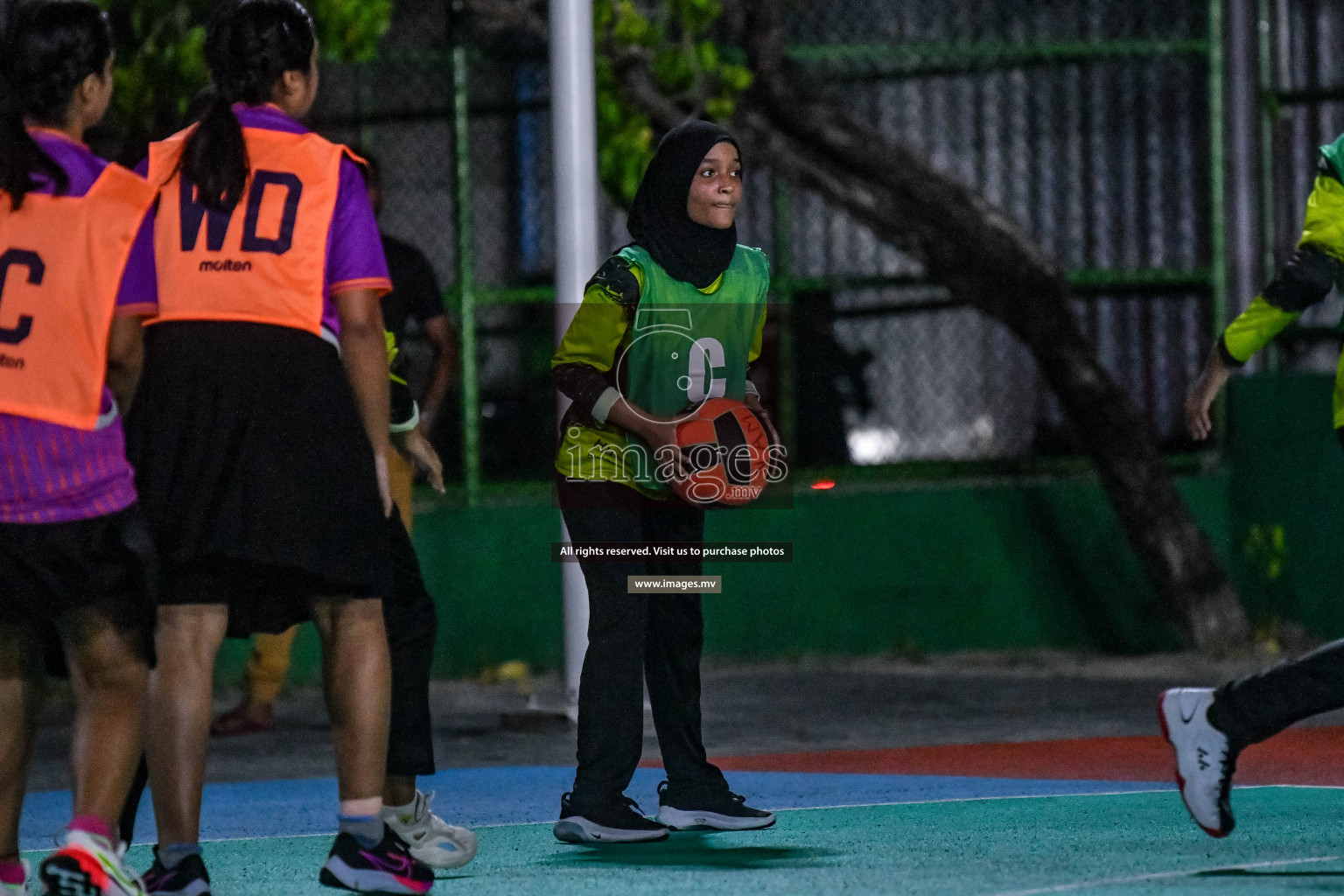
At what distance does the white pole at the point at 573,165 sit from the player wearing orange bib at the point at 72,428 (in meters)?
3.57

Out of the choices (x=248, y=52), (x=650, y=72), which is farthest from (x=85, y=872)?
(x=650, y=72)

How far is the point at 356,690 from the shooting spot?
4.45m

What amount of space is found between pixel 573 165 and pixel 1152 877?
419cm

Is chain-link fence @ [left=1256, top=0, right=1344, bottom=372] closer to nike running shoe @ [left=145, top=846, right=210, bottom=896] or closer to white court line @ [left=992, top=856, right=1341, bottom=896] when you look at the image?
white court line @ [left=992, top=856, right=1341, bottom=896]

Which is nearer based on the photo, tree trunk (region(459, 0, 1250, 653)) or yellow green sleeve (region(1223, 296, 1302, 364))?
yellow green sleeve (region(1223, 296, 1302, 364))

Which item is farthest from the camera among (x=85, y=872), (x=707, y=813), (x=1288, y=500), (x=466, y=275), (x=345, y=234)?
(x=1288, y=500)

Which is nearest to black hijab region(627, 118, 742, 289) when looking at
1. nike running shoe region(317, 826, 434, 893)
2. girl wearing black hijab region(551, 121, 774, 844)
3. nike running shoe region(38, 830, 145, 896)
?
girl wearing black hijab region(551, 121, 774, 844)

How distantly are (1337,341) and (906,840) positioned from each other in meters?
6.09

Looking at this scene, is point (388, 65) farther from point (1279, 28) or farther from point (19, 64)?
point (19, 64)

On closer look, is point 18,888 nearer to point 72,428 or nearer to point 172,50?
point 72,428

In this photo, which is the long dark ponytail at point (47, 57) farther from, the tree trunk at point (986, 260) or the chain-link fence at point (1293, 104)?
the chain-link fence at point (1293, 104)

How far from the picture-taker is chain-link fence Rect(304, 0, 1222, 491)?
1038cm

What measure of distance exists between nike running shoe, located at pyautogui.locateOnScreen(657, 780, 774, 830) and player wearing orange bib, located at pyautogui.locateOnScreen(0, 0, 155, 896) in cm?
162

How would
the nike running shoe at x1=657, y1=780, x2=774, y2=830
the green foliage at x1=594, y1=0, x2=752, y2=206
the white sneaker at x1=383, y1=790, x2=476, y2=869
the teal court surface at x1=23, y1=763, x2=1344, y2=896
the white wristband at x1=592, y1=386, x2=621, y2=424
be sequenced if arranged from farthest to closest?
1. the green foliage at x1=594, y1=0, x2=752, y2=206
2. the nike running shoe at x1=657, y1=780, x2=774, y2=830
3. the white wristband at x1=592, y1=386, x2=621, y2=424
4. the white sneaker at x1=383, y1=790, x2=476, y2=869
5. the teal court surface at x1=23, y1=763, x2=1344, y2=896
